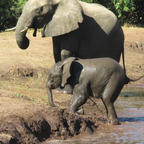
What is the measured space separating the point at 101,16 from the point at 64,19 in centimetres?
84

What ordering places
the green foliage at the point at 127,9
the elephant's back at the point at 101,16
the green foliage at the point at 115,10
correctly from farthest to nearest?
the green foliage at the point at 127,9 → the green foliage at the point at 115,10 → the elephant's back at the point at 101,16

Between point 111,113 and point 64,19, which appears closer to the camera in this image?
point 111,113

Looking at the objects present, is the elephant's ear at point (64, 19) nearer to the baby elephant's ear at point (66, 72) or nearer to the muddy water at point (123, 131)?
the baby elephant's ear at point (66, 72)

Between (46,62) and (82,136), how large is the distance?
7.95 meters

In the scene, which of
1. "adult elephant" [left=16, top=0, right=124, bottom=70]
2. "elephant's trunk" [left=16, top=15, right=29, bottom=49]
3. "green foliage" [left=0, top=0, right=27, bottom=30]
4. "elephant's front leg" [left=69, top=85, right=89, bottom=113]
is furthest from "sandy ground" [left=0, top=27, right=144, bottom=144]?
"green foliage" [left=0, top=0, right=27, bottom=30]

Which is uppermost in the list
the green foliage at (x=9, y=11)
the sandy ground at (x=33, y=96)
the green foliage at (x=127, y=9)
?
the sandy ground at (x=33, y=96)

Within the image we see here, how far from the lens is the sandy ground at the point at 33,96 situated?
840 cm

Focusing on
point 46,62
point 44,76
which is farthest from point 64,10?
point 46,62

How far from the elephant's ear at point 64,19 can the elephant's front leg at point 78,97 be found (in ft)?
6.04

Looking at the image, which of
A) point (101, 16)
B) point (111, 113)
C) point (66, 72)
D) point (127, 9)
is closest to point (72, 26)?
point (101, 16)

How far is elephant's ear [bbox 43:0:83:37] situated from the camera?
11.5 metres

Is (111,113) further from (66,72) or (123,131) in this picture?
(66,72)

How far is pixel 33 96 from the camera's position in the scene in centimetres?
1175

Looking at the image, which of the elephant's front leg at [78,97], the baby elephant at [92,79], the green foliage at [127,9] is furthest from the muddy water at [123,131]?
the green foliage at [127,9]
